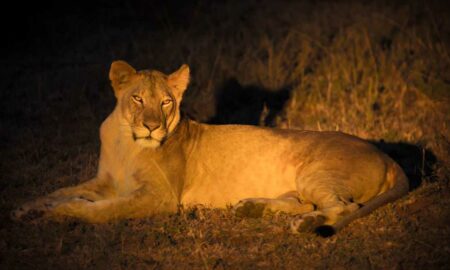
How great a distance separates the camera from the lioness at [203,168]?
4.53 meters

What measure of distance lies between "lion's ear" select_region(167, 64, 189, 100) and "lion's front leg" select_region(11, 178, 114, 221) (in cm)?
88

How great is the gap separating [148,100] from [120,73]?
0.34 m

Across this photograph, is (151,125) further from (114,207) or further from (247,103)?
(247,103)

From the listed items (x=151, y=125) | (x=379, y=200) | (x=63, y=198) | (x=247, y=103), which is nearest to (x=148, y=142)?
(x=151, y=125)

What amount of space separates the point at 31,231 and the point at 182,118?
150 centimetres

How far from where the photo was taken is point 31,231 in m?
4.29

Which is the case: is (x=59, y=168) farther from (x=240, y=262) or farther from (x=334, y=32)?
(x=334, y=32)

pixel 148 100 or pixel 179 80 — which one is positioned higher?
pixel 179 80

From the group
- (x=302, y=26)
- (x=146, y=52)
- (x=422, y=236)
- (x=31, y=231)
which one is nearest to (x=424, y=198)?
(x=422, y=236)

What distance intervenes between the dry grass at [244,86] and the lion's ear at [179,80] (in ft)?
3.13

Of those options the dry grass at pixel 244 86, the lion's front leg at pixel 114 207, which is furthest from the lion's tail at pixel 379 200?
the lion's front leg at pixel 114 207

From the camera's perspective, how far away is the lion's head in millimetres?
4711

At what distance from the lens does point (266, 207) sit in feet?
15.4

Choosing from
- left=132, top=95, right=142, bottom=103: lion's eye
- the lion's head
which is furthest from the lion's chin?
left=132, top=95, right=142, bottom=103: lion's eye
